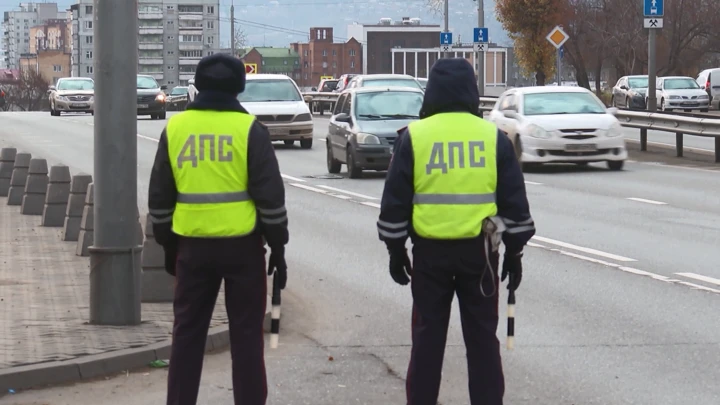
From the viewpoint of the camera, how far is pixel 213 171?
5.91 m

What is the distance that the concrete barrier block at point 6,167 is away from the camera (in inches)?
771

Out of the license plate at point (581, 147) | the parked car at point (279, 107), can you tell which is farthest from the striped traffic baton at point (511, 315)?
the parked car at point (279, 107)

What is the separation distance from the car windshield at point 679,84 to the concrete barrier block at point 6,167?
39.1m

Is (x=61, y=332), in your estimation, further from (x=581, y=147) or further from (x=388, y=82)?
(x=388, y=82)

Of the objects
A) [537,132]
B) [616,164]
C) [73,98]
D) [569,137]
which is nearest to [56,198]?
[537,132]

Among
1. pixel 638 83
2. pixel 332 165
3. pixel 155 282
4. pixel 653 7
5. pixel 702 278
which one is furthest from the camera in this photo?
pixel 638 83

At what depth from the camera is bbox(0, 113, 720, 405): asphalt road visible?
23.8 feet

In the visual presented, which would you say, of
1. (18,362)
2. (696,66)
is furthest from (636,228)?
(696,66)

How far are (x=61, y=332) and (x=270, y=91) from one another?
73.7 feet

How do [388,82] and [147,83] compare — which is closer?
[388,82]

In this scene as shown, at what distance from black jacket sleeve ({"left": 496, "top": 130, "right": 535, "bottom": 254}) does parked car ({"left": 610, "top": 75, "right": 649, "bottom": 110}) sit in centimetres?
4915

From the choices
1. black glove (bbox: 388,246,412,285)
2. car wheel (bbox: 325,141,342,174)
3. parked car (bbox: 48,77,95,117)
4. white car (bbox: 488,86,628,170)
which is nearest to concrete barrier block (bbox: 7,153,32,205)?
car wheel (bbox: 325,141,342,174)

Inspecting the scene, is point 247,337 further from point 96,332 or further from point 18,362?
point 96,332

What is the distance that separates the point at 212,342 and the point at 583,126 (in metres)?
15.6
